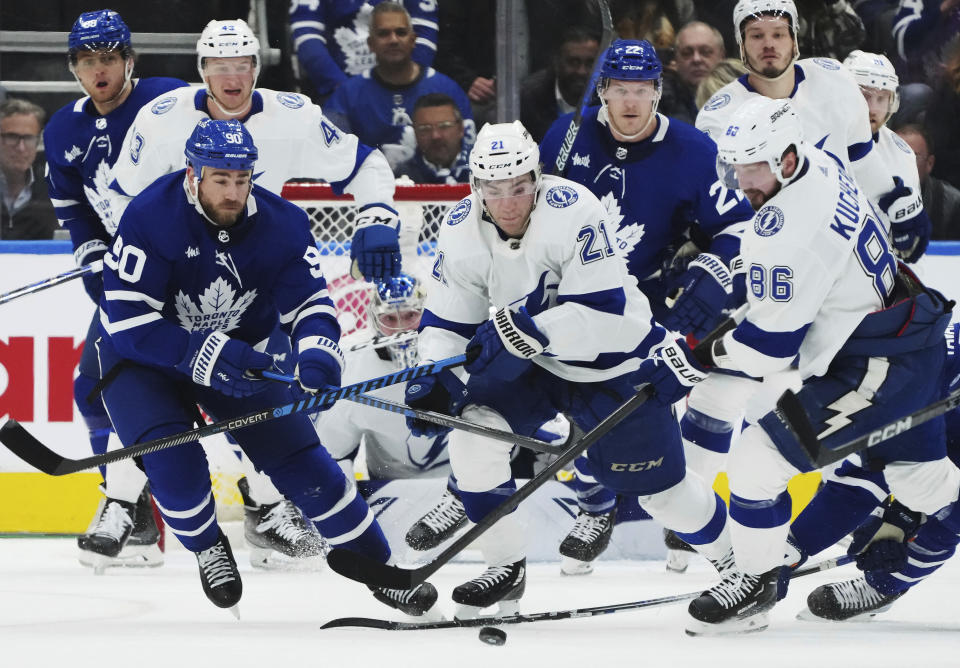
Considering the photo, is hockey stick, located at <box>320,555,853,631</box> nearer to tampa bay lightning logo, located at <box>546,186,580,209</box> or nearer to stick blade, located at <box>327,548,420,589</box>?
stick blade, located at <box>327,548,420,589</box>

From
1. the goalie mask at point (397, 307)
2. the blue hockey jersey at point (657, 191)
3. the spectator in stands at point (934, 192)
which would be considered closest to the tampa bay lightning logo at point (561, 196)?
the blue hockey jersey at point (657, 191)

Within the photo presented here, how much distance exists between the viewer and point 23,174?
5.59 metres

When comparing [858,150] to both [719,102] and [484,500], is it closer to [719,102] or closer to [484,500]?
[719,102]

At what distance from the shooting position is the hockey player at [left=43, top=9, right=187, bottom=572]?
4.54 meters

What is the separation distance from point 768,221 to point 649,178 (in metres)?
0.96

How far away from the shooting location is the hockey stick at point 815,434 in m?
3.16

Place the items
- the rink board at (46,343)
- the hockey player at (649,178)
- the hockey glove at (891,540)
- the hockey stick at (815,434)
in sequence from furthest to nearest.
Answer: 1. the rink board at (46,343)
2. the hockey player at (649,178)
3. the hockey glove at (891,540)
4. the hockey stick at (815,434)

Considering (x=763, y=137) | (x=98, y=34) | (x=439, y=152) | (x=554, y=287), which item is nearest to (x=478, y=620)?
(x=554, y=287)

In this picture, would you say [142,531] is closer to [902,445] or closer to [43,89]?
[43,89]

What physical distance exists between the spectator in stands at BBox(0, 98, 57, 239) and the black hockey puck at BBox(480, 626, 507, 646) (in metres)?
2.88

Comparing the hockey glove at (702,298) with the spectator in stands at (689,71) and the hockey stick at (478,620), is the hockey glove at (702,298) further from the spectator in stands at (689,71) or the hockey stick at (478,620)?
the spectator in stands at (689,71)

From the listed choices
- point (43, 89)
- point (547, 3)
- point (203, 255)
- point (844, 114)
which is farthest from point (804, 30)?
point (203, 255)

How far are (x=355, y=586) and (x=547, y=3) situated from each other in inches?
94.2

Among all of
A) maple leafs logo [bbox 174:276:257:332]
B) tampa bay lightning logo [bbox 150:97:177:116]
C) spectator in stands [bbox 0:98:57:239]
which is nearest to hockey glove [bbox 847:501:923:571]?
maple leafs logo [bbox 174:276:257:332]
